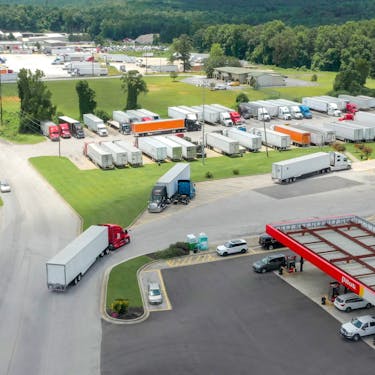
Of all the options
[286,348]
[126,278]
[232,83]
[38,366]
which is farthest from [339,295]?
[232,83]

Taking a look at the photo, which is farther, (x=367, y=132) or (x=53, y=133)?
(x=53, y=133)

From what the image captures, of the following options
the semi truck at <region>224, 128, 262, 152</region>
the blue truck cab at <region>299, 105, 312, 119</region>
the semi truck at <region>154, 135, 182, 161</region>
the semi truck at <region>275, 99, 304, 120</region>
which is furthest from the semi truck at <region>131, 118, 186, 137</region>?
the blue truck cab at <region>299, 105, 312, 119</region>

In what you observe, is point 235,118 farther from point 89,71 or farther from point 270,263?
point 89,71

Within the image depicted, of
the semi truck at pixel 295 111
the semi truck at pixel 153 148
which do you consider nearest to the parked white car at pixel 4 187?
the semi truck at pixel 153 148

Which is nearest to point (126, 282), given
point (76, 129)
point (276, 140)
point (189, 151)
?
point (189, 151)

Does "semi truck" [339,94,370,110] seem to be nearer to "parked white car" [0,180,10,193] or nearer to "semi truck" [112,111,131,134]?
"semi truck" [112,111,131,134]

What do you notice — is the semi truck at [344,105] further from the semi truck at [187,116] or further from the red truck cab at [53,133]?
the red truck cab at [53,133]
